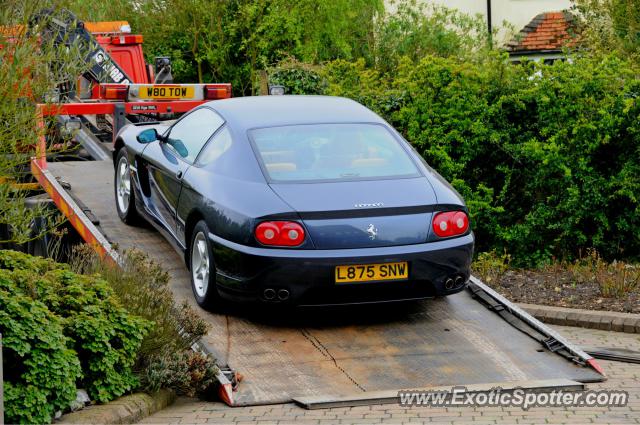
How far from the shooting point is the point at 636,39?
20.3 m

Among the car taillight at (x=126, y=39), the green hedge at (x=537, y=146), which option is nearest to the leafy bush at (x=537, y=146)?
the green hedge at (x=537, y=146)

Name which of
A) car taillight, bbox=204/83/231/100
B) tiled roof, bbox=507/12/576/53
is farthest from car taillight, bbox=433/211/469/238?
tiled roof, bbox=507/12/576/53

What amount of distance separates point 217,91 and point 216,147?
754 cm

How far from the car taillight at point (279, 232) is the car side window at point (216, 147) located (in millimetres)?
1174

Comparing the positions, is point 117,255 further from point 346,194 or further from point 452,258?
point 452,258

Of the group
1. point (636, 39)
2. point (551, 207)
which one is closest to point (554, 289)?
point (551, 207)

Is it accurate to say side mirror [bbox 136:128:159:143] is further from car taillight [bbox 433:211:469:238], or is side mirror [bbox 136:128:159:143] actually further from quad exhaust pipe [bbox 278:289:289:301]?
car taillight [bbox 433:211:469:238]

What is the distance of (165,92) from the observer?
55.2 feet

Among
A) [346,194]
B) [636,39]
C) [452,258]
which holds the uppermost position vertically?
[636,39]

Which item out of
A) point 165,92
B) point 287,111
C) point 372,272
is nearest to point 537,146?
point 287,111

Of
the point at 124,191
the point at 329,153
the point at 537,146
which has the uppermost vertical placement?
the point at 329,153

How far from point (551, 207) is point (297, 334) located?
5.44m

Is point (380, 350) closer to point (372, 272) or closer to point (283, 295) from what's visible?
point (372, 272)

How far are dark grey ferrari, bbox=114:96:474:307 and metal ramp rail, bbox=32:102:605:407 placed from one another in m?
0.30
